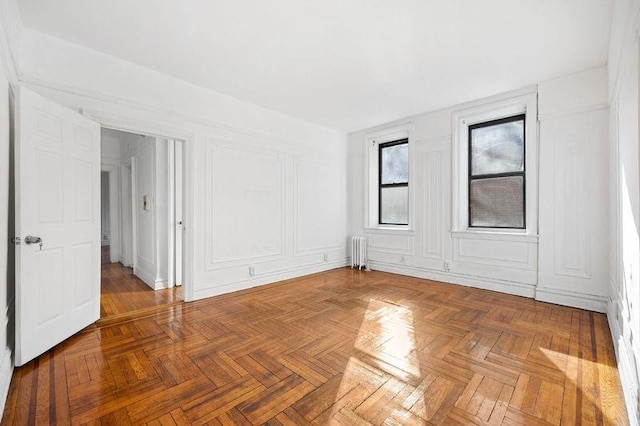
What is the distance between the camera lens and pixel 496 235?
4.02m

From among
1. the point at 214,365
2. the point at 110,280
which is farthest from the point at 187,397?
the point at 110,280

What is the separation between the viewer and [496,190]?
4.18 meters

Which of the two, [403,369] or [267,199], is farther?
[267,199]

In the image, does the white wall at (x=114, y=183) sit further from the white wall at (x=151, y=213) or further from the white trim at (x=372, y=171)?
the white trim at (x=372, y=171)

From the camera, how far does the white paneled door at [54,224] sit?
214 cm

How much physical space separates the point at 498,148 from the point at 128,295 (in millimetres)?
5274

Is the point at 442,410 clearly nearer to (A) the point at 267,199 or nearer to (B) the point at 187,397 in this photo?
(B) the point at 187,397

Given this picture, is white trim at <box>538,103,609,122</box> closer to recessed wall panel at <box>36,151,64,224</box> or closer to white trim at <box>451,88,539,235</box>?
white trim at <box>451,88,539,235</box>

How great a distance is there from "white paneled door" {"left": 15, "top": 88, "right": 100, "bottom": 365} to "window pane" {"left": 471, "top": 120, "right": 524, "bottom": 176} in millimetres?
4630

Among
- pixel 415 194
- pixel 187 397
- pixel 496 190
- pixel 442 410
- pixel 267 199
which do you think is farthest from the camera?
pixel 415 194

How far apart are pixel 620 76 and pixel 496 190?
1968mm

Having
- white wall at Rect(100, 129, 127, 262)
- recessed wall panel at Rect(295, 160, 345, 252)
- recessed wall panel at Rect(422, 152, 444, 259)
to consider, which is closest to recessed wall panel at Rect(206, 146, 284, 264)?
recessed wall panel at Rect(295, 160, 345, 252)

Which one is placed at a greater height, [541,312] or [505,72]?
[505,72]

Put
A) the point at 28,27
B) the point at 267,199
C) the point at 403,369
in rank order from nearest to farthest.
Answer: the point at 403,369, the point at 28,27, the point at 267,199
